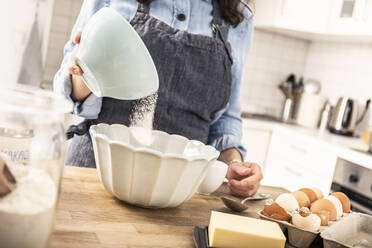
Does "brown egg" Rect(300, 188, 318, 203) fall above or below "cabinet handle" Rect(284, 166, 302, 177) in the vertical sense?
above

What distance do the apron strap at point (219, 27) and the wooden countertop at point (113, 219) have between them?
0.58 meters

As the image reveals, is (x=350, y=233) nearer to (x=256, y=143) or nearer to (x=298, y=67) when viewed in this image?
(x=256, y=143)

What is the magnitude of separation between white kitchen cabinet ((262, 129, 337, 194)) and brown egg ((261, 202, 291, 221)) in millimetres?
1659

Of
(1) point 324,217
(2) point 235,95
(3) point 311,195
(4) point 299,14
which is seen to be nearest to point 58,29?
(4) point 299,14

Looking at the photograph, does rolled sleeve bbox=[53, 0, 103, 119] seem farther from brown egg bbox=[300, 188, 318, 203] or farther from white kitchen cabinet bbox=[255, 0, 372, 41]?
white kitchen cabinet bbox=[255, 0, 372, 41]

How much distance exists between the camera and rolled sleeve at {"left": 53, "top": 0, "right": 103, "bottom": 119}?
102 cm

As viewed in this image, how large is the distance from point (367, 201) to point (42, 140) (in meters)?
1.97

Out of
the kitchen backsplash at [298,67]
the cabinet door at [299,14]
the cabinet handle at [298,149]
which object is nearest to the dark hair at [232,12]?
the cabinet handle at [298,149]

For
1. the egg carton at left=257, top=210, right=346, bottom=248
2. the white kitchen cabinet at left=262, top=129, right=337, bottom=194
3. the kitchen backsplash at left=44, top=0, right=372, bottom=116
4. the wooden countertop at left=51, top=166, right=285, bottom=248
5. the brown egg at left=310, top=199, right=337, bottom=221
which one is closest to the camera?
the wooden countertop at left=51, top=166, right=285, bottom=248

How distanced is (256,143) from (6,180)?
7.83 ft

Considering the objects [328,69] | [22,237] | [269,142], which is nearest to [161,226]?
[22,237]

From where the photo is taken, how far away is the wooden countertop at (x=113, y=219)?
610mm

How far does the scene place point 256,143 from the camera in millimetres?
2771

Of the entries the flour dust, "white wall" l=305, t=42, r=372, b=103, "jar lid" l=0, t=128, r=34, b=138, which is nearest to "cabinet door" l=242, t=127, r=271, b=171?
"white wall" l=305, t=42, r=372, b=103
